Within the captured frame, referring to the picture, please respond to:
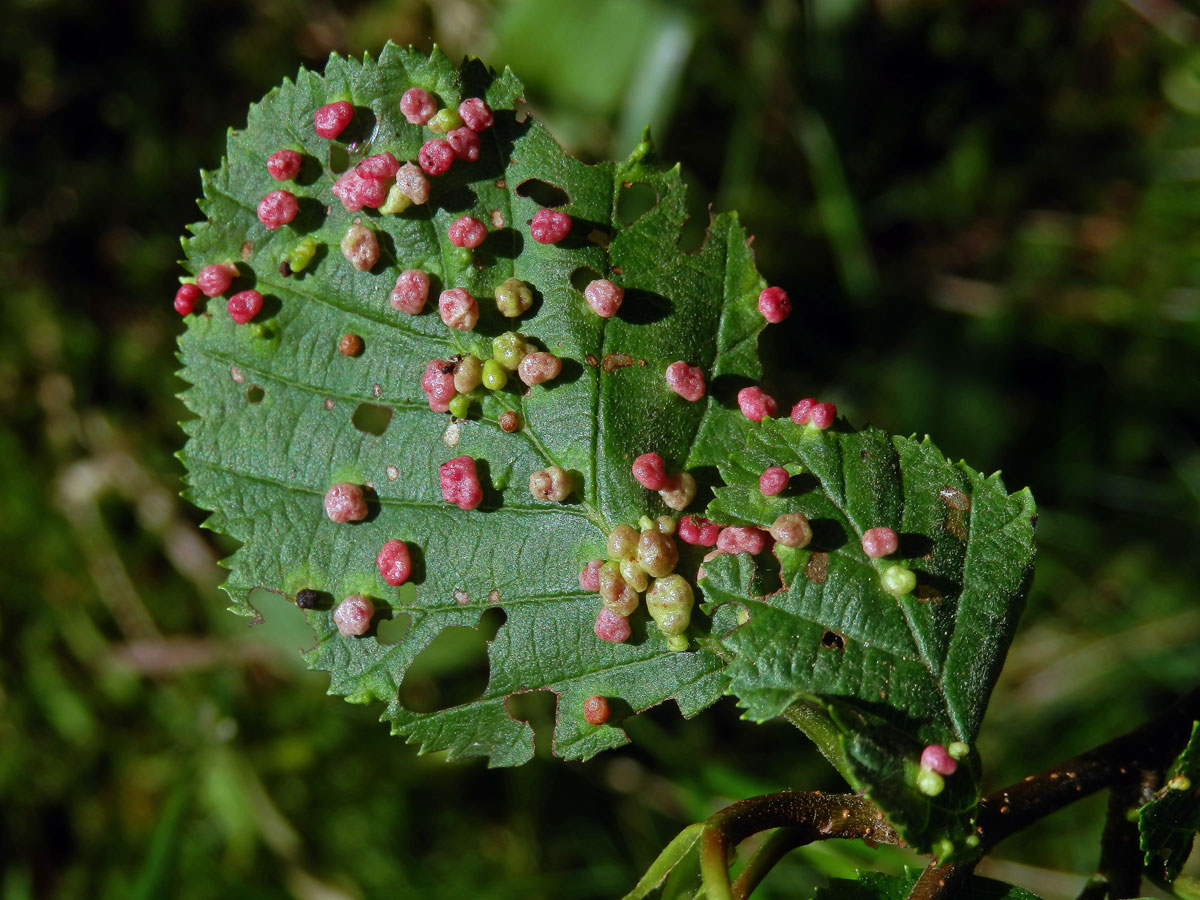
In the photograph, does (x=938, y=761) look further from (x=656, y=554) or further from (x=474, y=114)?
(x=474, y=114)

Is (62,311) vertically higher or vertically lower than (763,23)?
lower

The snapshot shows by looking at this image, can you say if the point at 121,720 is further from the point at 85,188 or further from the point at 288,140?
the point at 288,140

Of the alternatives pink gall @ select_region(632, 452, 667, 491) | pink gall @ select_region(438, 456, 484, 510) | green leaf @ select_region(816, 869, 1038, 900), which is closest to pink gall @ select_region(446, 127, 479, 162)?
pink gall @ select_region(438, 456, 484, 510)

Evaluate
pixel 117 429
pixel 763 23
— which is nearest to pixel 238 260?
pixel 117 429

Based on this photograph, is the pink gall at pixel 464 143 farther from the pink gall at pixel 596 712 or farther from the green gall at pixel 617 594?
the pink gall at pixel 596 712

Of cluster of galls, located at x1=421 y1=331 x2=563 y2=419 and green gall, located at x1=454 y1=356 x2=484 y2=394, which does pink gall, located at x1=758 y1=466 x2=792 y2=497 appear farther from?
green gall, located at x1=454 y1=356 x2=484 y2=394

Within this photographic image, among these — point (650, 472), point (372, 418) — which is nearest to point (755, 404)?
point (650, 472)

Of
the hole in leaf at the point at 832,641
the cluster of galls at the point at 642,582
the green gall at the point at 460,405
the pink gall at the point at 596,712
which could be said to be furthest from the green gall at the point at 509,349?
the hole in leaf at the point at 832,641

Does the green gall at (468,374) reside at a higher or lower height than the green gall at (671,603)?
higher
